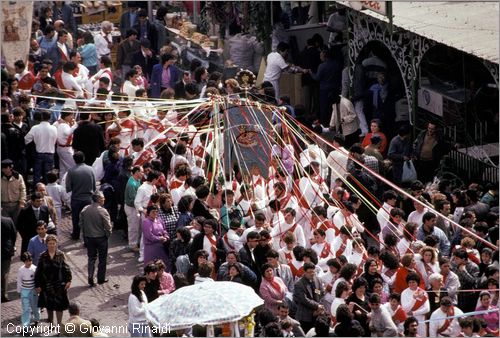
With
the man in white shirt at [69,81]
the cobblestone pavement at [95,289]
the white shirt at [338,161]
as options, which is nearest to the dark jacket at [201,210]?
the cobblestone pavement at [95,289]

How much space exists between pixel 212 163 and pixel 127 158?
45.9 inches

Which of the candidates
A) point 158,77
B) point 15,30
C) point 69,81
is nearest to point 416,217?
point 69,81

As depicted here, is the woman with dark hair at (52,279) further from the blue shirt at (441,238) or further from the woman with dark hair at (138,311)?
the blue shirt at (441,238)

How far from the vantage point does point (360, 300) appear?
16453 millimetres

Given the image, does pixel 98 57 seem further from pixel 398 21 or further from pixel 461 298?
pixel 461 298

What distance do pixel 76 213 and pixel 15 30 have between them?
566 centimetres

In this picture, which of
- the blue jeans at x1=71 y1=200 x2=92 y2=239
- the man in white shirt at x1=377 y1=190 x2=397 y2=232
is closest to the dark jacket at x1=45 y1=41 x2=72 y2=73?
the blue jeans at x1=71 y1=200 x2=92 y2=239

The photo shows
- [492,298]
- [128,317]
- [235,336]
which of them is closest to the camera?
[235,336]

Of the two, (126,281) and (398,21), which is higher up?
(398,21)

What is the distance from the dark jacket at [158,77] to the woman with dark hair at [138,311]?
9410 mm

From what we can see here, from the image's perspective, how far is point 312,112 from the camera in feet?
85.0

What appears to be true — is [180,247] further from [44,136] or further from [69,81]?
[69,81]

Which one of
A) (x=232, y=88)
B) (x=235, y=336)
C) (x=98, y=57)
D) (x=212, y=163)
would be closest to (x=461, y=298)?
(x=235, y=336)

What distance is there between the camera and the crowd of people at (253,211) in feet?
54.7
